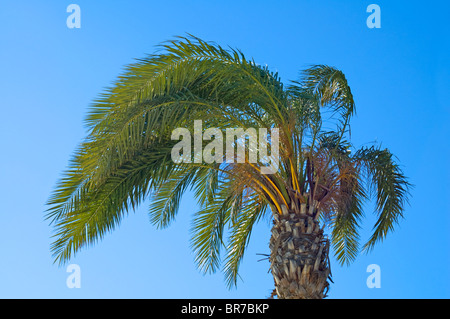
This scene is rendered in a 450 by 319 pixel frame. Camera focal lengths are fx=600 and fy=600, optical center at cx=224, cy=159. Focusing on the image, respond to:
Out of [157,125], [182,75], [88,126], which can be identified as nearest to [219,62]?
[182,75]

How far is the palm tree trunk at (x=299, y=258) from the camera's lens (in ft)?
29.0

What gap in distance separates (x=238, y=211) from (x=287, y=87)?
2453 mm

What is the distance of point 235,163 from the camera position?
9.31 m

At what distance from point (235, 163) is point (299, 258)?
68.5 inches

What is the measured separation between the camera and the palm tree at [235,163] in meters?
8.77

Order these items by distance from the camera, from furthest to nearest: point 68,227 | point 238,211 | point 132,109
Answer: point 238,211
point 68,227
point 132,109

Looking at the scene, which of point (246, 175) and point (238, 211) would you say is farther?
point (238, 211)

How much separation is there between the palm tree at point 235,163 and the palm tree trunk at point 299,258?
0.02m

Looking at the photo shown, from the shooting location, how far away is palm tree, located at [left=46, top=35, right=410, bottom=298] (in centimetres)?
877

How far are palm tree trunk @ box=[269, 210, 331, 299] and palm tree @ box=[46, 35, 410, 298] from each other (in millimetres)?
15
